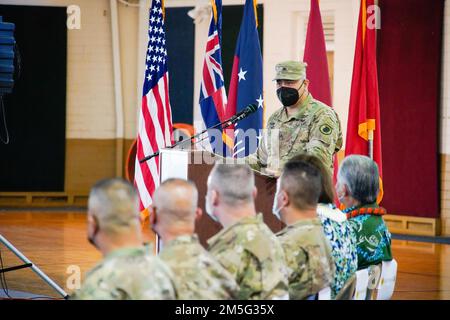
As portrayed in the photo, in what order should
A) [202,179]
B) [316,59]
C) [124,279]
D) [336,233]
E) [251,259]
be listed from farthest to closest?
[316,59] → [202,179] → [336,233] → [251,259] → [124,279]

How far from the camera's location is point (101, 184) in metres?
2.47

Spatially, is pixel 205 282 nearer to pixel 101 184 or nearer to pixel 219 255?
pixel 219 255

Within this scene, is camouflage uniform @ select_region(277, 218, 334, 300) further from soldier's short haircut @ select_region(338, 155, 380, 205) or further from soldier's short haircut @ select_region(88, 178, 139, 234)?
soldier's short haircut @ select_region(88, 178, 139, 234)

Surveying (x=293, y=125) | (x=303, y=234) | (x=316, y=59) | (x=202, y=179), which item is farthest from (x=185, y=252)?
(x=316, y=59)

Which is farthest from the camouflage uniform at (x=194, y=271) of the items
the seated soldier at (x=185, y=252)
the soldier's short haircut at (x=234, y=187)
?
the soldier's short haircut at (x=234, y=187)

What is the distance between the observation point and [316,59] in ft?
24.3

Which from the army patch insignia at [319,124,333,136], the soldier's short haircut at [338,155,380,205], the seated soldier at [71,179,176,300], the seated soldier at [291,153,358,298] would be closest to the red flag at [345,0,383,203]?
the army patch insignia at [319,124,333,136]

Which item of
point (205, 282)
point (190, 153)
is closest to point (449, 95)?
point (190, 153)

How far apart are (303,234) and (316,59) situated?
4400 mm

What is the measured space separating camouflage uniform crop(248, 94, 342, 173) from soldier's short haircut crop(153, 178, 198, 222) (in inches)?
84.4

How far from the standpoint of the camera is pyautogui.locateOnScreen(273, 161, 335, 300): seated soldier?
319 cm

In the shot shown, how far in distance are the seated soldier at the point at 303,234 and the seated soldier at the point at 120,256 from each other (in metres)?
0.83

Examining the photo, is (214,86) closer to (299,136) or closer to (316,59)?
(316,59)

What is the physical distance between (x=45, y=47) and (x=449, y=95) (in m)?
5.72
